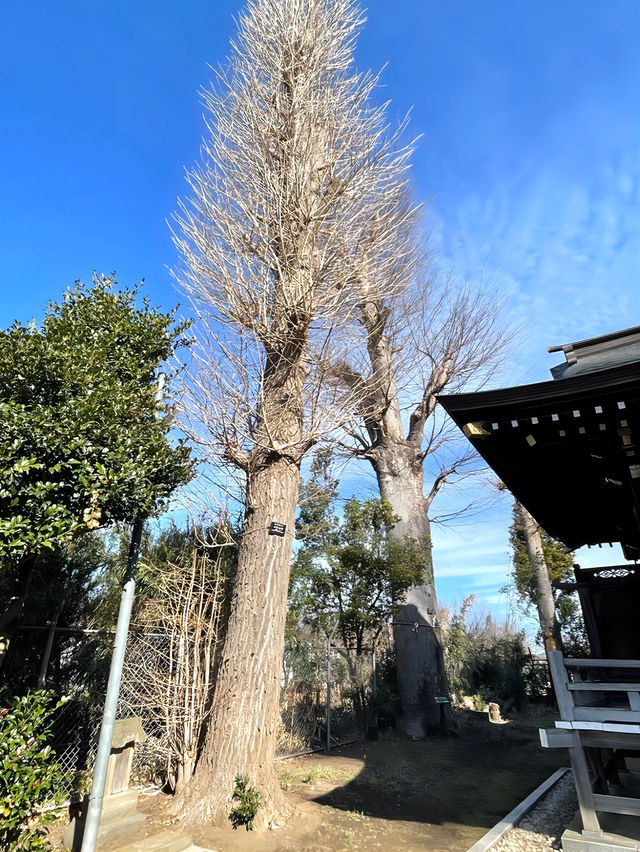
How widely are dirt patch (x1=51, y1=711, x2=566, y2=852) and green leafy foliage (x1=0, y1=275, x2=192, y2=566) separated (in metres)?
2.87

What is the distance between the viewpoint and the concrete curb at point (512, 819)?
381cm

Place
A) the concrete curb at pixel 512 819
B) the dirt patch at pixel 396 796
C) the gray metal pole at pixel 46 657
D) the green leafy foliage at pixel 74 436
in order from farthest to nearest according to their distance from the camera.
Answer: the gray metal pole at pixel 46 657 → the dirt patch at pixel 396 796 → the concrete curb at pixel 512 819 → the green leafy foliage at pixel 74 436

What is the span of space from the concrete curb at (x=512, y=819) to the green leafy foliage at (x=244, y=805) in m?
1.79

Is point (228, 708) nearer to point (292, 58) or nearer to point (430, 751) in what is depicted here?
point (430, 751)

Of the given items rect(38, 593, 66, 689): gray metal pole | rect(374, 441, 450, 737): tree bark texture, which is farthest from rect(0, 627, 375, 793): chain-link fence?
rect(374, 441, 450, 737): tree bark texture

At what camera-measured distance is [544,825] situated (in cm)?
431

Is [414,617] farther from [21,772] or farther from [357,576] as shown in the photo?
[21,772]

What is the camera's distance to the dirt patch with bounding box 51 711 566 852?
3963 millimetres

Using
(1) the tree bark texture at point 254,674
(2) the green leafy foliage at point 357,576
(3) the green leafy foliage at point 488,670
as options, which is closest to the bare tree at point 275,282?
(1) the tree bark texture at point 254,674

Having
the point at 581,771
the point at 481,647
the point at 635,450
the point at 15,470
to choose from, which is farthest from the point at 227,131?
the point at 481,647

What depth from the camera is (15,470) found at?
3348 millimetres

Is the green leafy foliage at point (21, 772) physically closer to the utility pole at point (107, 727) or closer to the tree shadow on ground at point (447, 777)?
the utility pole at point (107, 727)

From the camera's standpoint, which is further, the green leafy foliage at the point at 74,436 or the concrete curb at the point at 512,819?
the concrete curb at the point at 512,819

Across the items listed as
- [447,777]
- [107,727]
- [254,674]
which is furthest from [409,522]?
[107,727]
